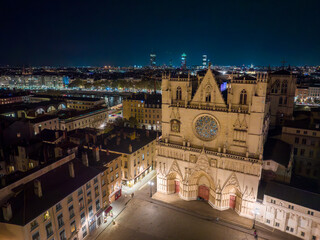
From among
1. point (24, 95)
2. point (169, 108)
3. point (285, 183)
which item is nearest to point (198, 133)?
point (169, 108)

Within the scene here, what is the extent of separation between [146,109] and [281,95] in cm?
5228

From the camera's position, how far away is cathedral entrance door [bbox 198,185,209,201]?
46.3m

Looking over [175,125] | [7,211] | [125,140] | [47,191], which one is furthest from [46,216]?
[125,140]

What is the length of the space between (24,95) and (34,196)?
119 meters

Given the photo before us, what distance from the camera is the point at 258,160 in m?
38.6

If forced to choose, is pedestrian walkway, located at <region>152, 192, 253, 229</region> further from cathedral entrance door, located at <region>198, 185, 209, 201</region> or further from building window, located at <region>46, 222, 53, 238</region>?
building window, located at <region>46, 222, 53, 238</region>

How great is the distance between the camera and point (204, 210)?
43.7 m

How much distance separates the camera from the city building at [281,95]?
58.8m

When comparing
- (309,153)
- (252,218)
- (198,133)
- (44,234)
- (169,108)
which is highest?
(169,108)

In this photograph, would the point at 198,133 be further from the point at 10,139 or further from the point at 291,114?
the point at 10,139

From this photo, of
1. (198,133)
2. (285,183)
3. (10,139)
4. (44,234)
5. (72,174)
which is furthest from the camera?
(10,139)

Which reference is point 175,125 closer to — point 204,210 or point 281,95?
point 204,210

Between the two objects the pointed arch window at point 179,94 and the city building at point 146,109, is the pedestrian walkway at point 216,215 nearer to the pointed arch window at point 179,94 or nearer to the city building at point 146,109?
the pointed arch window at point 179,94

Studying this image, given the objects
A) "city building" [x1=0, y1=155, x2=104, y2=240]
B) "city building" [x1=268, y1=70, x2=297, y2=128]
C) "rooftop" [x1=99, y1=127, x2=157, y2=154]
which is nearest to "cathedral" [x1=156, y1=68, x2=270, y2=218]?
"rooftop" [x1=99, y1=127, x2=157, y2=154]
